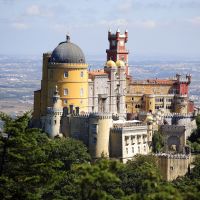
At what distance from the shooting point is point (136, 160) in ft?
292

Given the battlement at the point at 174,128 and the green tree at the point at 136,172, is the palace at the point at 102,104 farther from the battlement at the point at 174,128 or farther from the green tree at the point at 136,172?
the green tree at the point at 136,172

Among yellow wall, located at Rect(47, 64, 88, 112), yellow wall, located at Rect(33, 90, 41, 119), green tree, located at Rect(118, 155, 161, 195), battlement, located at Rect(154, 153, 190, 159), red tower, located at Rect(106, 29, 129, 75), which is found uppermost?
red tower, located at Rect(106, 29, 129, 75)

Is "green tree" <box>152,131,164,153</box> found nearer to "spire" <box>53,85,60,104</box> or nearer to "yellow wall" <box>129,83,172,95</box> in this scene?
"spire" <box>53,85,60,104</box>

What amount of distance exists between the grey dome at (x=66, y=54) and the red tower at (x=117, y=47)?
78.4 ft

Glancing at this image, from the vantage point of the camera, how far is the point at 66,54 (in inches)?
3910

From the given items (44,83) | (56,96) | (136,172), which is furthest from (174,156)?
(44,83)

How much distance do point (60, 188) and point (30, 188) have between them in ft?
87.7

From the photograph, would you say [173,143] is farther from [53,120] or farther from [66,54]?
[66,54]

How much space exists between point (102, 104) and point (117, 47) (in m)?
21.1

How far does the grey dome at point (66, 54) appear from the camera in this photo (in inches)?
3907

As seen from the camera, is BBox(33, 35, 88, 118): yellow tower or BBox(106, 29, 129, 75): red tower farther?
BBox(106, 29, 129, 75): red tower

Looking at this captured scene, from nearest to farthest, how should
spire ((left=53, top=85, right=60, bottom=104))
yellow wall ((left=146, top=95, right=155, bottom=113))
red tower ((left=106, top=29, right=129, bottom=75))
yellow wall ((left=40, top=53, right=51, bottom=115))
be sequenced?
spire ((left=53, top=85, right=60, bottom=104)) → yellow wall ((left=40, top=53, right=51, bottom=115)) → yellow wall ((left=146, top=95, right=155, bottom=113)) → red tower ((left=106, top=29, right=129, bottom=75))

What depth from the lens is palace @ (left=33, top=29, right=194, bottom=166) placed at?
91.3 m

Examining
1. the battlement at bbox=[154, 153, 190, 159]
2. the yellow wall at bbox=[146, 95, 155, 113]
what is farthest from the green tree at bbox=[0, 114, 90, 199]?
the yellow wall at bbox=[146, 95, 155, 113]
